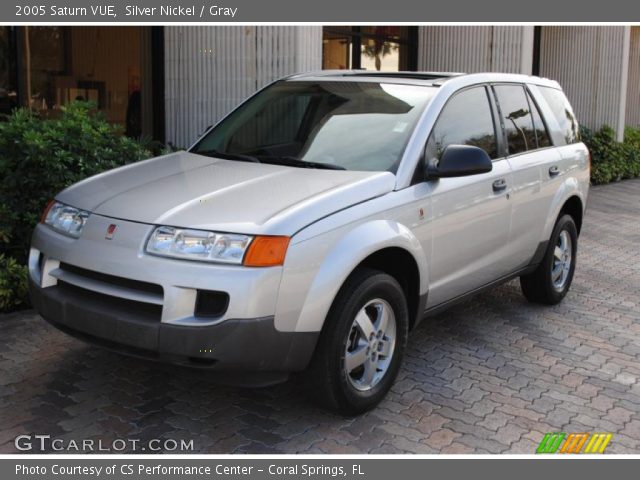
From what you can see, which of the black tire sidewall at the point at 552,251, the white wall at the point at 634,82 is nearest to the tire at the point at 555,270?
the black tire sidewall at the point at 552,251

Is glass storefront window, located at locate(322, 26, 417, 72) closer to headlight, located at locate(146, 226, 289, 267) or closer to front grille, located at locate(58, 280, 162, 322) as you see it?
front grille, located at locate(58, 280, 162, 322)

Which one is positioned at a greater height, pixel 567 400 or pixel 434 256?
pixel 434 256

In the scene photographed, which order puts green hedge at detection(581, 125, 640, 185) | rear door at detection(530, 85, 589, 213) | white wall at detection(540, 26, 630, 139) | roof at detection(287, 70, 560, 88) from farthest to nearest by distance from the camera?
1. white wall at detection(540, 26, 630, 139)
2. green hedge at detection(581, 125, 640, 185)
3. rear door at detection(530, 85, 589, 213)
4. roof at detection(287, 70, 560, 88)

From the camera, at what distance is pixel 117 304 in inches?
154

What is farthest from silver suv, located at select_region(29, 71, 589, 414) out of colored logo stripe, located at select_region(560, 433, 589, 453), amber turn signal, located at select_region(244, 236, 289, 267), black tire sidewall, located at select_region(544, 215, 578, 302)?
colored logo stripe, located at select_region(560, 433, 589, 453)

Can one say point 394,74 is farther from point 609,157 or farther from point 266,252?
point 609,157

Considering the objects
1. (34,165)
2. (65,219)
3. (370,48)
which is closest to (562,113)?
(65,219)

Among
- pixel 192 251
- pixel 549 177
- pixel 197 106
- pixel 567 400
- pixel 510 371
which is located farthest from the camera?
pixel 197 106

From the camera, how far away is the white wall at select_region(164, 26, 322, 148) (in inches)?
357

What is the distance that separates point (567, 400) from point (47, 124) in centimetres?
466

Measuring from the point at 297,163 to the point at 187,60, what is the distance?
18.2 feet
